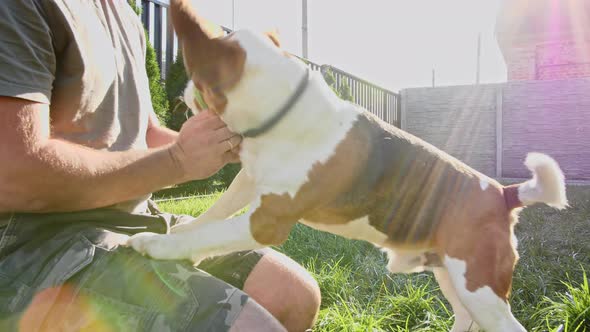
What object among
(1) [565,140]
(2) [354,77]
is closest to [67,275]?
(2) [354,77]

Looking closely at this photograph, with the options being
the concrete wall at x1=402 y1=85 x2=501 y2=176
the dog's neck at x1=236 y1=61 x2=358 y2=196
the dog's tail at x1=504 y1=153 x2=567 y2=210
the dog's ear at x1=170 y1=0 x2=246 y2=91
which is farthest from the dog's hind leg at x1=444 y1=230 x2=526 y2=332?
the concrete wall at x1=402 y1=85 x2=501 y2=176

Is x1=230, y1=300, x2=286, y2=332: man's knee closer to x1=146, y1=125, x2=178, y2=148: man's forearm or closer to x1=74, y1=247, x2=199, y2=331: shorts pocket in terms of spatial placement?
x1=74, y1=247, x2=199, y2=331: shorts pocket

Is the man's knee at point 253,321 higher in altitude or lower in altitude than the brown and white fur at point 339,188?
lower

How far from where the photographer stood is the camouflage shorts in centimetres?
144

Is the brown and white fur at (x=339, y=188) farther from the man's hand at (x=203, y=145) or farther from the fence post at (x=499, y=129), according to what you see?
the fence post at (x=499, y=129)

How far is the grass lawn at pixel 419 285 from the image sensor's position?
8.38 feet

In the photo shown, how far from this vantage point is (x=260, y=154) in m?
1.76

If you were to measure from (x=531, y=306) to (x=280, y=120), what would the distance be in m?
1.97

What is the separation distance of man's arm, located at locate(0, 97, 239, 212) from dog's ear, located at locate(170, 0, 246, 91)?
15 centimetres

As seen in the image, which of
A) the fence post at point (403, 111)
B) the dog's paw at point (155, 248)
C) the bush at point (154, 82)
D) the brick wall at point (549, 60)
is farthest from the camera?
the brick wall at point (549, 60)

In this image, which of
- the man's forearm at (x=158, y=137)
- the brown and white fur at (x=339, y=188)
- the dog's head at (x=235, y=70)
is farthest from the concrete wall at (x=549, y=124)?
the dog's head at (x=235, y=70)

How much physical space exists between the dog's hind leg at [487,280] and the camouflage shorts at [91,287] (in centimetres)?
78

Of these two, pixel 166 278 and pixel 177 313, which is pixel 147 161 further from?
pixel 177 313

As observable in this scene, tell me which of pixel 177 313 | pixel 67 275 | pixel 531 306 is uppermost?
pixel 67 275
